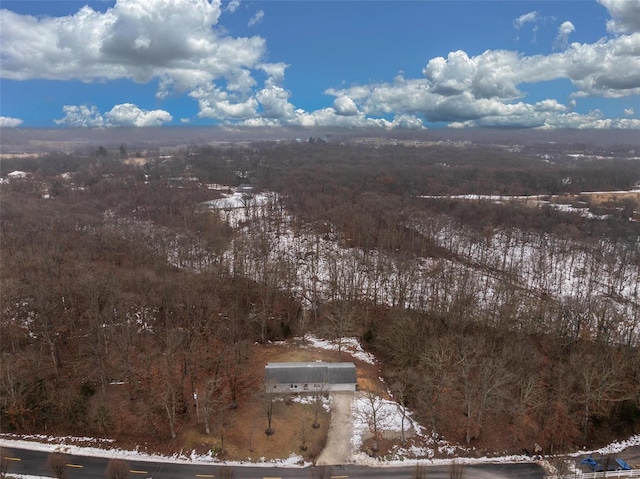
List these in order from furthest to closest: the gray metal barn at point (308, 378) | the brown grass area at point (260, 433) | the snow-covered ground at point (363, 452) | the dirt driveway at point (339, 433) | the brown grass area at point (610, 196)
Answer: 1. the brown grass area at point (610, 196)
2. the gray metal barn at point (308, 378)
3. the brown grass area at point (260, 433)
4. the dirt driveway at point (339, 433)
5. the snow-covered ground at point (363, 452)

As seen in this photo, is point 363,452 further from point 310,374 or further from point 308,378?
point 310,374

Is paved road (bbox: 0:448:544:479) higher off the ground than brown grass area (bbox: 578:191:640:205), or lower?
lower

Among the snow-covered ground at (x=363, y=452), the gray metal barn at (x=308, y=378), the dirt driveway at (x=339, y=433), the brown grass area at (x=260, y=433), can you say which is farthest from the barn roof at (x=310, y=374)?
the snow-covered ground at (x=363, y=452)

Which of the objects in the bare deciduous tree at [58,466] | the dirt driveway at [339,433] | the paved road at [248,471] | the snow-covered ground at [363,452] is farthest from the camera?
the dirt driveway at [339,433]

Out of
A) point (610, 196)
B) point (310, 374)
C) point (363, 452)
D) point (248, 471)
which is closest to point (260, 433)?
point (248, 471)

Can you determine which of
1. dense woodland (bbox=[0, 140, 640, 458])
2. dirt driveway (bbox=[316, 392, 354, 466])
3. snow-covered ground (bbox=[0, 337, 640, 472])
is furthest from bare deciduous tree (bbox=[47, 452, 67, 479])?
dirt driveway (bbox=[316, 392, 354, 466])

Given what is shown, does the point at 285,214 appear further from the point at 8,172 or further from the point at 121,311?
the point at 8,172

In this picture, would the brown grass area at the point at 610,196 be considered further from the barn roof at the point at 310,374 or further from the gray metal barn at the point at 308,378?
the gray metal barn at the point at 308,378

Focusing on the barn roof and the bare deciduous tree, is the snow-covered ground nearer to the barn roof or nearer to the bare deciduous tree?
the bare deciduous tree
